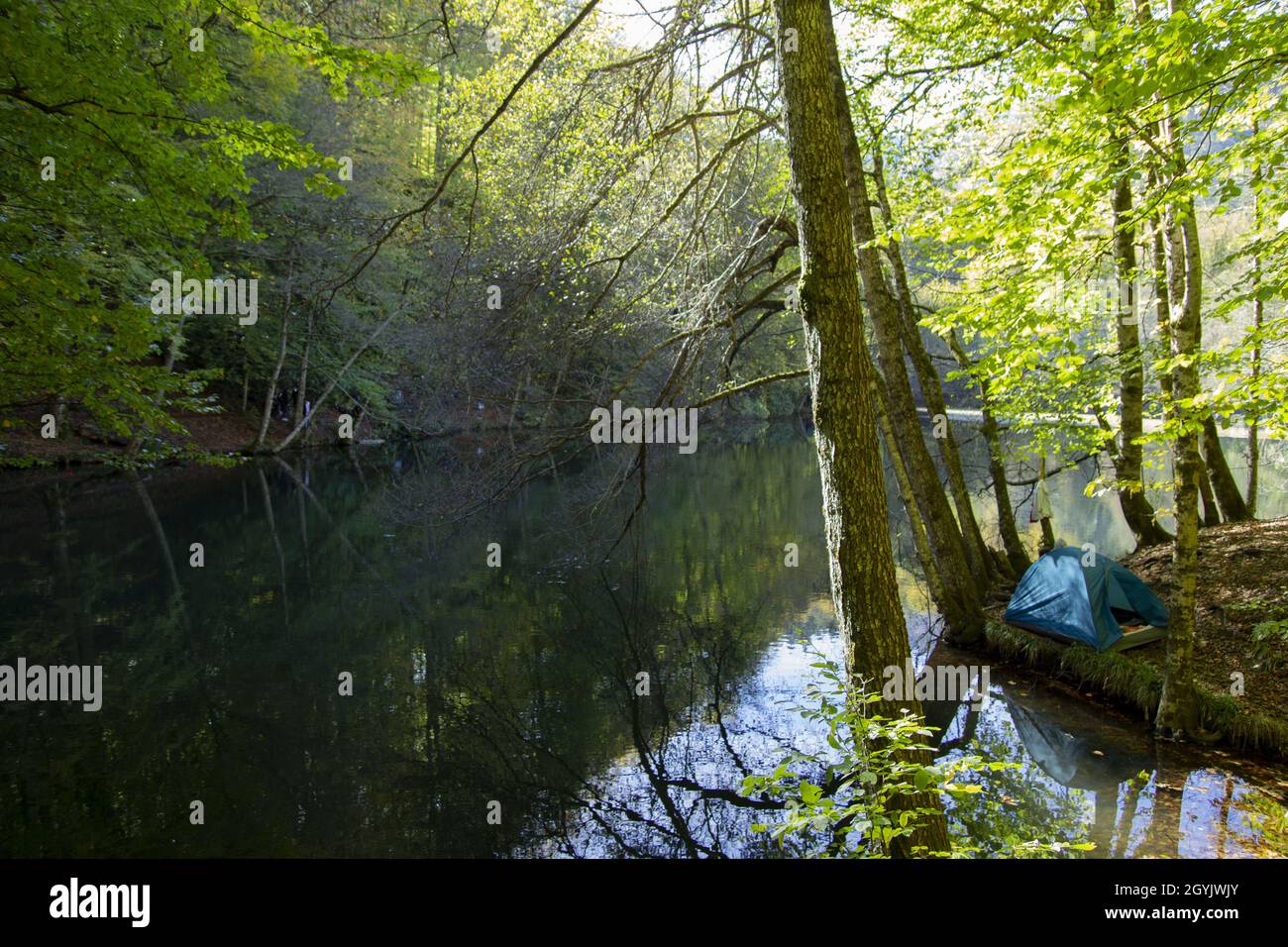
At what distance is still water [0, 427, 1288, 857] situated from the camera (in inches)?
220

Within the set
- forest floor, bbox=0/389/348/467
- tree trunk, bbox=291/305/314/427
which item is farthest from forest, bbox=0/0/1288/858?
tree trunk, bbox=291/305/314/427

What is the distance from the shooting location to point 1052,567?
876 centimetres

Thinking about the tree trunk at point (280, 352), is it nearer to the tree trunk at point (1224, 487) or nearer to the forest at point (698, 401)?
the forest at point (698, 401)

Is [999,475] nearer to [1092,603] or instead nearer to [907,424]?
[1092,603]

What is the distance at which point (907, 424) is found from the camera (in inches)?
328

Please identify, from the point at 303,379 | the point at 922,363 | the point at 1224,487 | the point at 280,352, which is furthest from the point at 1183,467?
the point at 303,379

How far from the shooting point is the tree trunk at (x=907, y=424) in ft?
23.4

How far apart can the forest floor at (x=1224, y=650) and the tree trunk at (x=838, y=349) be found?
4.25 meters

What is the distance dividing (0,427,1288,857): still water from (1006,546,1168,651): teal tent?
0.71 m

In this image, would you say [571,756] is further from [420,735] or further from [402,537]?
[402,537]

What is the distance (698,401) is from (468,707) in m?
4.06

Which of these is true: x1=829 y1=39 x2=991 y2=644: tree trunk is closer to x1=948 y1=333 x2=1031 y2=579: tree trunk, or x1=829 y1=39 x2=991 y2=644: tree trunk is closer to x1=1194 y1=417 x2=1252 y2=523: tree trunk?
x1=948 y1=333 x2=1031 y2=579: tree trunk
